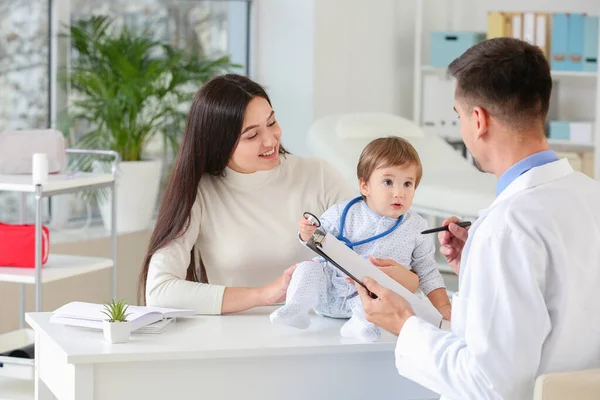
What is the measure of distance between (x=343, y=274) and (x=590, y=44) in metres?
3.99

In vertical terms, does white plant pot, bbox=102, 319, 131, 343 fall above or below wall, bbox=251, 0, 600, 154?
below

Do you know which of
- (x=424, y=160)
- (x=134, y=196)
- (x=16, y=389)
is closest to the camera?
(x=16, y=389)

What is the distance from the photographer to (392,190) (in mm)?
2371

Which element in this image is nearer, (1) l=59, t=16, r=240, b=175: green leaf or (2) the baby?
(2) the baby

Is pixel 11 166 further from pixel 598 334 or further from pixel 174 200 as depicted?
pixel 598 334

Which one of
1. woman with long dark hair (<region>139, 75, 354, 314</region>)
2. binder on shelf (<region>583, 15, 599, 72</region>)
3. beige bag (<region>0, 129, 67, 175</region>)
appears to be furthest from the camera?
binder on shelf (<region>583, 15, 599, 72</region>)

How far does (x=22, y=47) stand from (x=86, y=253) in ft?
3.35

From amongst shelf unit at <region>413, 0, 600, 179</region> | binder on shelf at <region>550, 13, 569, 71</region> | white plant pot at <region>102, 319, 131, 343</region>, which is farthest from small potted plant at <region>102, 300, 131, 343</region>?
binder on shelf at <region>550, 13, 569, 71</region>

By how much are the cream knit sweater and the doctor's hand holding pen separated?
2.03 feet

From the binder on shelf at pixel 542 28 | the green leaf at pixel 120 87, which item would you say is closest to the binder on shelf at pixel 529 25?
the binder on shelf at pixel 542 28

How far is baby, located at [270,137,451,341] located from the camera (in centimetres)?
230

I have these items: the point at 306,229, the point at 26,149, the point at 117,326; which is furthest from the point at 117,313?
the point at 26,149

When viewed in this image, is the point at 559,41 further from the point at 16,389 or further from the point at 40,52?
the point at 16,389

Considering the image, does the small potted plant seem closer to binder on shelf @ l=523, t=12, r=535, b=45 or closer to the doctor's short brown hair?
the doctor's short brown hair
